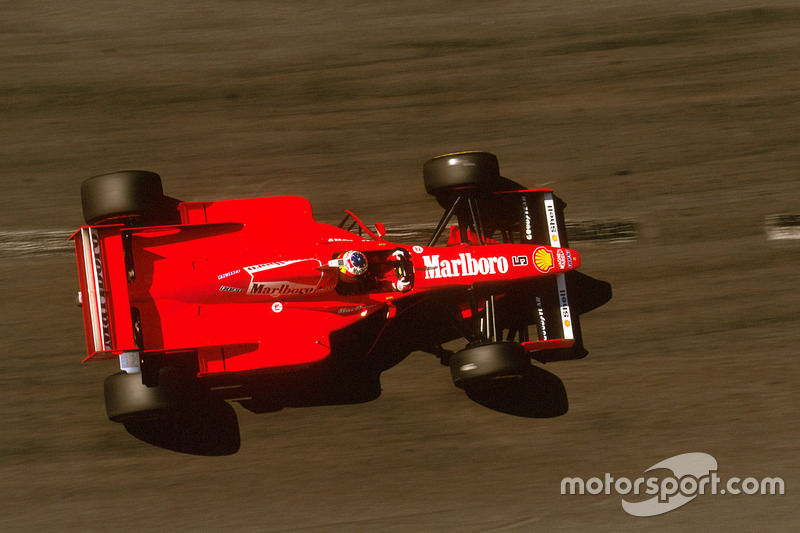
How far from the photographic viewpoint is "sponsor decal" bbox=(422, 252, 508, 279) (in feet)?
14.2

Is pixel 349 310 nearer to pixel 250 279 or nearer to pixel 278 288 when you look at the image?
pixel 278 288

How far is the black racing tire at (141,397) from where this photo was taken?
4.05m

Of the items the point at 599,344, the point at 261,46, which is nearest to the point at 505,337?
the point at 599,344

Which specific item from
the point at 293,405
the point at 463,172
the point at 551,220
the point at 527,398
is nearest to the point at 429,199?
the point at 463,172

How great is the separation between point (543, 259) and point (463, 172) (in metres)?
0.79

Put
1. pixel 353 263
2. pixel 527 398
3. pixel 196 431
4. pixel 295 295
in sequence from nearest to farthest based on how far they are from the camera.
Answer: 1. pixel 353 263
2. pixel 295 295
3. pixel 196 431
4. pixel 527 398

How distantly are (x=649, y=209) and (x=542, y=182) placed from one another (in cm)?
86

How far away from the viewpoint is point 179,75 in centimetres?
495

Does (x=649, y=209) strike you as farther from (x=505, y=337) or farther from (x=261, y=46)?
(x=261, y=46)

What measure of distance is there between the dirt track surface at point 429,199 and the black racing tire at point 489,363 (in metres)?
0.51

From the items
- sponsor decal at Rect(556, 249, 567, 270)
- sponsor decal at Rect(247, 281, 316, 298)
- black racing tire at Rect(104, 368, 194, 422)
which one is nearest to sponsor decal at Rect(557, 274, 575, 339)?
sponsor decal at Rect(556, 249, 567, 270)

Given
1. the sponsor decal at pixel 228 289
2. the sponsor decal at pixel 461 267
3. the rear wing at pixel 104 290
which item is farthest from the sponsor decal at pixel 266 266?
the sponsor decal at pixel 461 267

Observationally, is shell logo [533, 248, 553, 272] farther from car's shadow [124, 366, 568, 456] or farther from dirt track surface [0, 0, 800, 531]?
car's shadow [124, 366, 568, 456]

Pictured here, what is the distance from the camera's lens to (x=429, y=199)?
16.2 feet
